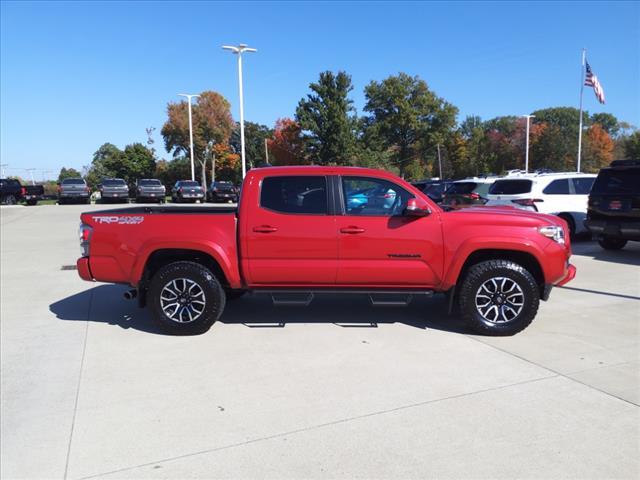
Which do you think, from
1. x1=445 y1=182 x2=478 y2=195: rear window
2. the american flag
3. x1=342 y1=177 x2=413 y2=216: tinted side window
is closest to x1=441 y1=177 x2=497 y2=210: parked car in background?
x1=445 y1=182 x2=478 y2=195: rear window

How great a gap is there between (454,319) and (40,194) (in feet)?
113

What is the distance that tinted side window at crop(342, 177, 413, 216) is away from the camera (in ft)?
17.7

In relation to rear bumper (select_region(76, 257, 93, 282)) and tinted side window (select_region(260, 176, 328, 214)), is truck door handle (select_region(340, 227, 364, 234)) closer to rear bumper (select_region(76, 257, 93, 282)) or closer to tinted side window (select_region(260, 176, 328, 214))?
tinted side window (select_region(260, 176, 328, 214))

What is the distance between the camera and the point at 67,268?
9.51 metres

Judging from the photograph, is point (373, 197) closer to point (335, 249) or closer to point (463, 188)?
point (335, 249)

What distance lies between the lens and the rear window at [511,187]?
12.4 m

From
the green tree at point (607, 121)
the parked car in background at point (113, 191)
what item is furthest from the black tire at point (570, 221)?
the green tree at point (607, 121)

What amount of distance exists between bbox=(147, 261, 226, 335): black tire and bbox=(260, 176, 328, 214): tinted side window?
3.43 ft

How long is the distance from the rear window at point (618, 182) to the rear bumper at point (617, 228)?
647mm

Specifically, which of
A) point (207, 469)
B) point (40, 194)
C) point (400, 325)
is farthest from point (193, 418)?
point (40, 194)

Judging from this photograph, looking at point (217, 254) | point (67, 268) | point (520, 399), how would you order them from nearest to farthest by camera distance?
point (520, 399)
point (217, 254)
point (67, 268)

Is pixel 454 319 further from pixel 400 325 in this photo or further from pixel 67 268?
pixel 67 268

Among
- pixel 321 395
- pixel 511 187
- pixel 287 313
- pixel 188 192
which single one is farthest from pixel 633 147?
pixel 321 395

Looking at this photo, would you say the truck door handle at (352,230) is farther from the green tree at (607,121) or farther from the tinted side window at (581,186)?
the green tree at (607,121)
